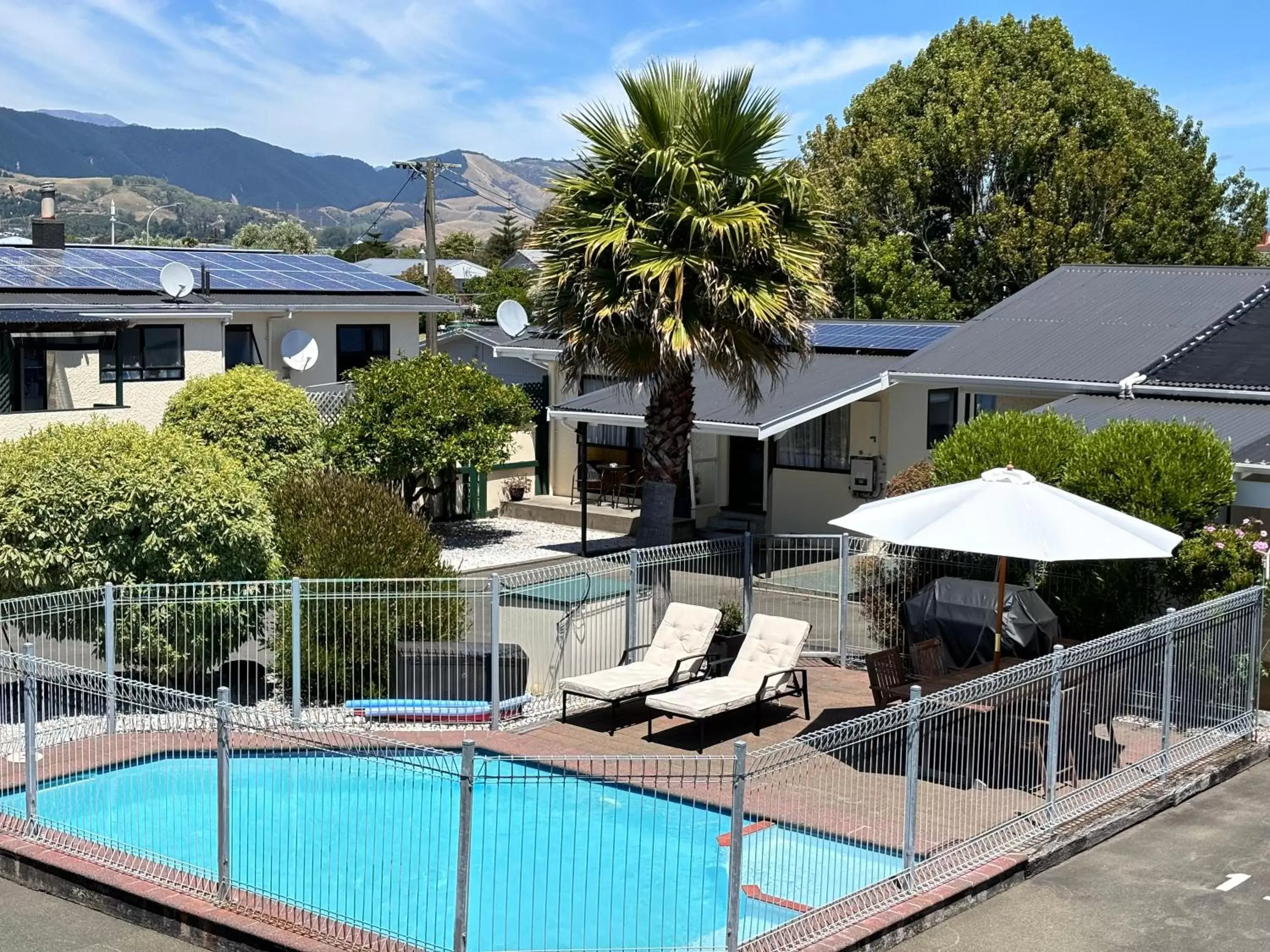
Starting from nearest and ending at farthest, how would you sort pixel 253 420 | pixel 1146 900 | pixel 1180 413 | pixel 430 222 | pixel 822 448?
pixel 1146 900, pixel 1180 413, pixel 253 420, pixel 822 448, pixel 430 222

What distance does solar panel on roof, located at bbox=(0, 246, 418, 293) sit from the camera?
92.4ft

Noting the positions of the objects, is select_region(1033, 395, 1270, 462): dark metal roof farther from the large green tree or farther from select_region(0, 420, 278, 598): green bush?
the large green tree

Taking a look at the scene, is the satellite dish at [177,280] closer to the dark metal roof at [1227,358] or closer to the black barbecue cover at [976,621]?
the dark metal roof at [1227,358]

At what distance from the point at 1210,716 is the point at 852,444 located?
1214 centimetres

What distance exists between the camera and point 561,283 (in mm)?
16328

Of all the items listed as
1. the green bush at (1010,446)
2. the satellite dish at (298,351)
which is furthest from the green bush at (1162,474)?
the satellite dish at (298,351)

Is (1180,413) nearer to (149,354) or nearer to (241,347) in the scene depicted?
(149,354)

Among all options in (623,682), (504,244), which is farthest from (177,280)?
(504,244)

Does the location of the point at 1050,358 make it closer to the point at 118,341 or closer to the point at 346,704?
the point at 346,704

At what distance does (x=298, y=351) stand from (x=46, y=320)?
7473 mm

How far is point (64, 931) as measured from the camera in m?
9.46

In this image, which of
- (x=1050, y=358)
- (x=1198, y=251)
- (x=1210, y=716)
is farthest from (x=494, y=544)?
(x=1198, y=251)

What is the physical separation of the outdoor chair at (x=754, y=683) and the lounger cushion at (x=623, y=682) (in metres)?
0.14

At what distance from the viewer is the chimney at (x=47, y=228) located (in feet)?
105
